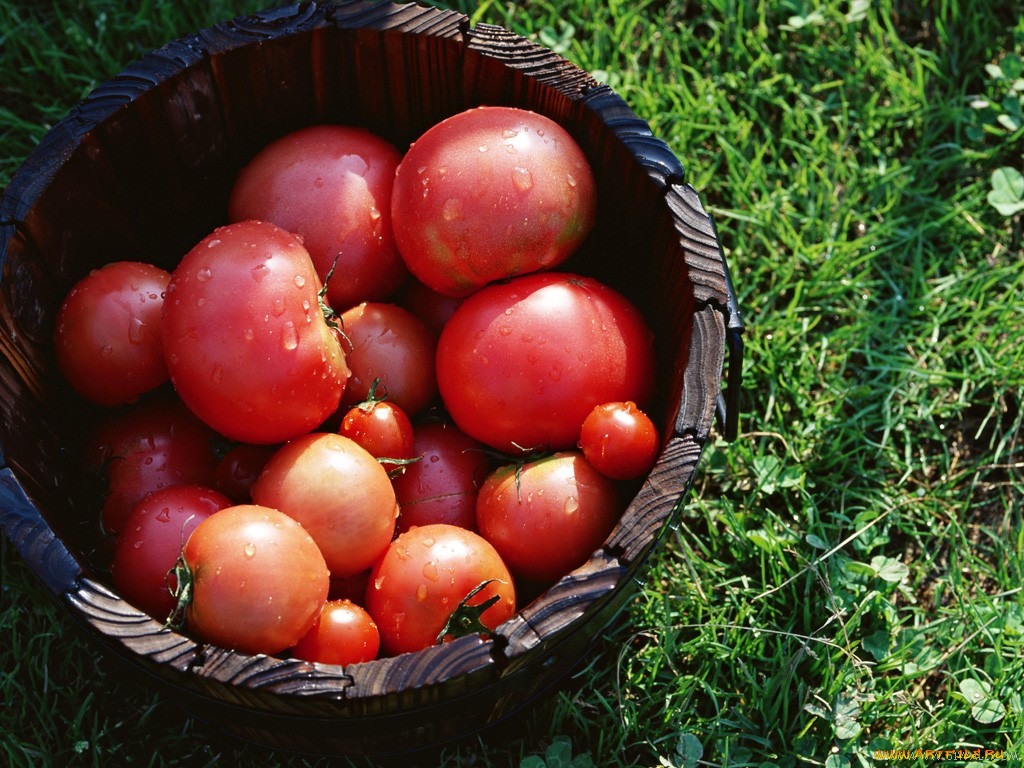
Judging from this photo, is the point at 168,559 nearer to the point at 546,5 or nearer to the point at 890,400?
the point at 890,400

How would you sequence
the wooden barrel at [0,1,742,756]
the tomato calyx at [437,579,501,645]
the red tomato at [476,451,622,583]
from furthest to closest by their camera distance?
1. the red tomato at [476,451,622,583]
2. the tomato calyx at [437,579,501,645]
3. the wooden barrel at [0,1,742,756]

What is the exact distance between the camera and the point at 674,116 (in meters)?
2.81

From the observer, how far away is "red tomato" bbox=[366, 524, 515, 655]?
69.6 inches

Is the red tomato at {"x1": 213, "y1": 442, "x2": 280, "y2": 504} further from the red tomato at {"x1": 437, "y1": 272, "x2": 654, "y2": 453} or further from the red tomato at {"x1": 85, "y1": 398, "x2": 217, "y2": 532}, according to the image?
the red tomato at {"x1": 437, "y1": 272, "x2": 654, "y2": 453}

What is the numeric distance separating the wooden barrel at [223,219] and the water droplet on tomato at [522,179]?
0.67 feet

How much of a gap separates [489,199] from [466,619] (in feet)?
2.48

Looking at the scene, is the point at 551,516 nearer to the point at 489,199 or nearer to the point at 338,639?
the point at 338,639

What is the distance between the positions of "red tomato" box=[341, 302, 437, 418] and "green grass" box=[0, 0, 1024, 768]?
584mm

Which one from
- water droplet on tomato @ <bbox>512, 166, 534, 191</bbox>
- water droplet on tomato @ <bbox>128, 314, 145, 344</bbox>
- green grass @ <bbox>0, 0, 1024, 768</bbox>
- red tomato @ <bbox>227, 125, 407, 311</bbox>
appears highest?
water droplet on tomato @ <bbox>512, 166, 534, 191</bbox>

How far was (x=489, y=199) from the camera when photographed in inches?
74.8

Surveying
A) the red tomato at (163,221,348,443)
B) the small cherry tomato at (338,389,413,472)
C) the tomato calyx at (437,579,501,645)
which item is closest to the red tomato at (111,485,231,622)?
the red tomato at (163,221,348,443)

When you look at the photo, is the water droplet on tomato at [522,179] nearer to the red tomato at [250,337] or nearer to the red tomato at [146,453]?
the red tomato at [250,337]

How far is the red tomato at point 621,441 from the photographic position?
1798 mm

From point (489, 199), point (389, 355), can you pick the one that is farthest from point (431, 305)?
point (489, 199)
